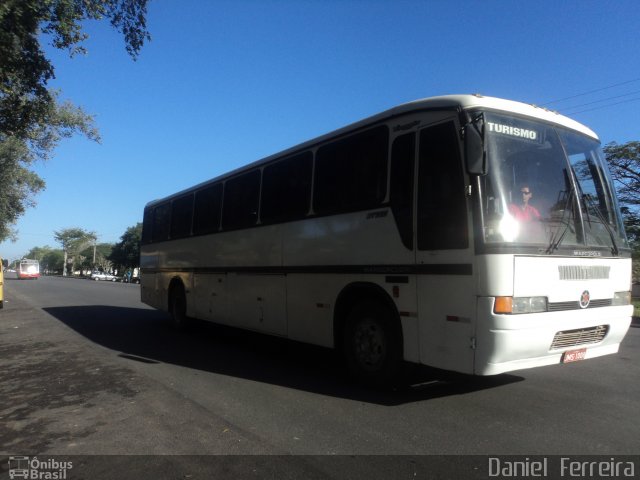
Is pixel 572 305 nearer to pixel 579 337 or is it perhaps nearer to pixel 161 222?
pixel 579 337

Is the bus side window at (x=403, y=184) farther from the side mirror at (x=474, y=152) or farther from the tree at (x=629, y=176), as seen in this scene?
the tree at (x=629, y=176)

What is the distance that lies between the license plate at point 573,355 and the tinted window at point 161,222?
9.86 m

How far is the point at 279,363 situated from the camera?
24.5 feet

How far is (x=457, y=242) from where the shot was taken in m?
4.63

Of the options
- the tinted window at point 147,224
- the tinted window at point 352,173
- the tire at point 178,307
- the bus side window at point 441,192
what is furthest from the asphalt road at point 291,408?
the tinted window at point 147,224

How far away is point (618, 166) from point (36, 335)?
35791 mm

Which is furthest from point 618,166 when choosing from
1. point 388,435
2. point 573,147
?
point 388,435

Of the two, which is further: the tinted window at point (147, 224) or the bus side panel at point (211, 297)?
the tinted window at point (147, 224)

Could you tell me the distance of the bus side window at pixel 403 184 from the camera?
17.1ft

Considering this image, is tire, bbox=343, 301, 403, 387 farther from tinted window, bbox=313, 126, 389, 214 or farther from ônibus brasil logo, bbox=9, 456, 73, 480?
ônibus brasil logo, bbox=9, 456, 73, 480

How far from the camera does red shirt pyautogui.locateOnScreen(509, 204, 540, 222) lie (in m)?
4.59

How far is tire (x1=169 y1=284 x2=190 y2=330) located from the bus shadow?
23 centimetres

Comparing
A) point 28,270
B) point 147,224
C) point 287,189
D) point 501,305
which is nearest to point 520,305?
point 501,305

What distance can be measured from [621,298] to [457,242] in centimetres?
231
